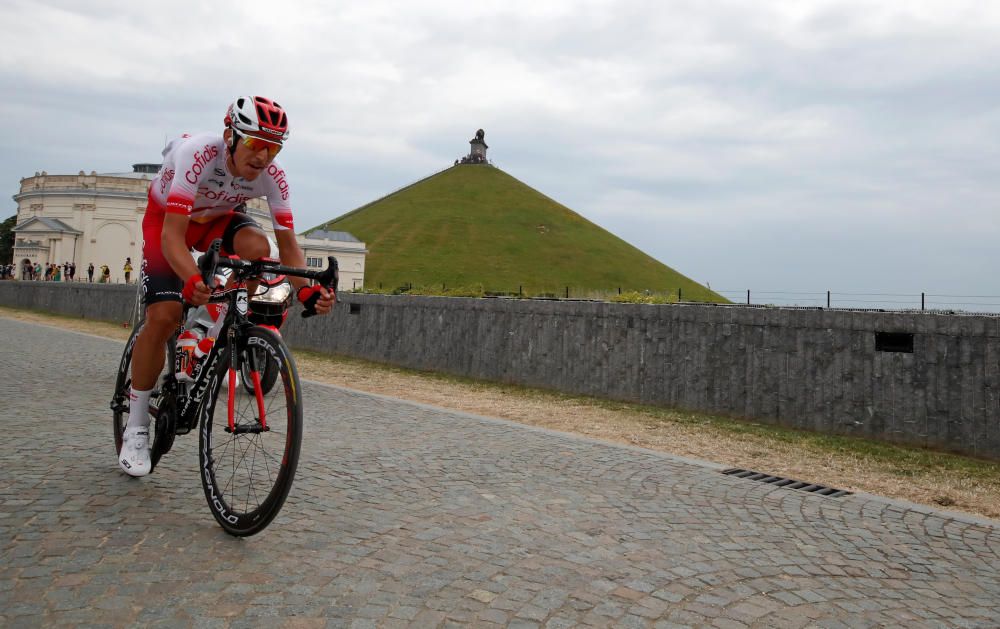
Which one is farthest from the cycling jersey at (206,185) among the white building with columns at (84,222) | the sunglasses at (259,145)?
the white building with columns at (84,222)

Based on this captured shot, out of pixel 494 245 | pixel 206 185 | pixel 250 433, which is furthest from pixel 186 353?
pixel 494 245

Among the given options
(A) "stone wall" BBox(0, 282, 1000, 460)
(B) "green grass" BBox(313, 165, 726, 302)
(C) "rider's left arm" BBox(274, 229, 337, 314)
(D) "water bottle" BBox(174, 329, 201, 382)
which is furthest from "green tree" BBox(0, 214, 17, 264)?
(C) "rider's left arm" BBox(274, 229, 337, 314)

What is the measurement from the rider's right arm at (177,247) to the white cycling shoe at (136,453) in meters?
1.22

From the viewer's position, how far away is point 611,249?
104812 millimetres

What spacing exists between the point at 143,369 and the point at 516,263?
3620 inches

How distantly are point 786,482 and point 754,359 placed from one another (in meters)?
3.24

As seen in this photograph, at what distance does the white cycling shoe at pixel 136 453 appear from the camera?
14.7 feet

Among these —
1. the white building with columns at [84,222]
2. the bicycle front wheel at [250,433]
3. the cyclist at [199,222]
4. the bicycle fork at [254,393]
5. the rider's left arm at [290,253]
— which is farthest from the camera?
the white building with columns at [84,222]

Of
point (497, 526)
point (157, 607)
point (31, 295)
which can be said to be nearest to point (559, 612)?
point (497, 526)

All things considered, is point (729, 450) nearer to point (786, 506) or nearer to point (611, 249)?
point (786, 506)

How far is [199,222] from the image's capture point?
462cm

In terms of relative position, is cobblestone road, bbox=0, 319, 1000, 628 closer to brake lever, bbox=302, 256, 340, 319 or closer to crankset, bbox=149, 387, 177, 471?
crankset, bbox=149, 387, 177, 471

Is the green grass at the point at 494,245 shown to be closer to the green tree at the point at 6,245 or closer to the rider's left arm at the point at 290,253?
the green tree at the point at 6,245

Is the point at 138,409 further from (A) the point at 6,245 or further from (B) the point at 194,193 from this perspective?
(A) the point at 6,245
